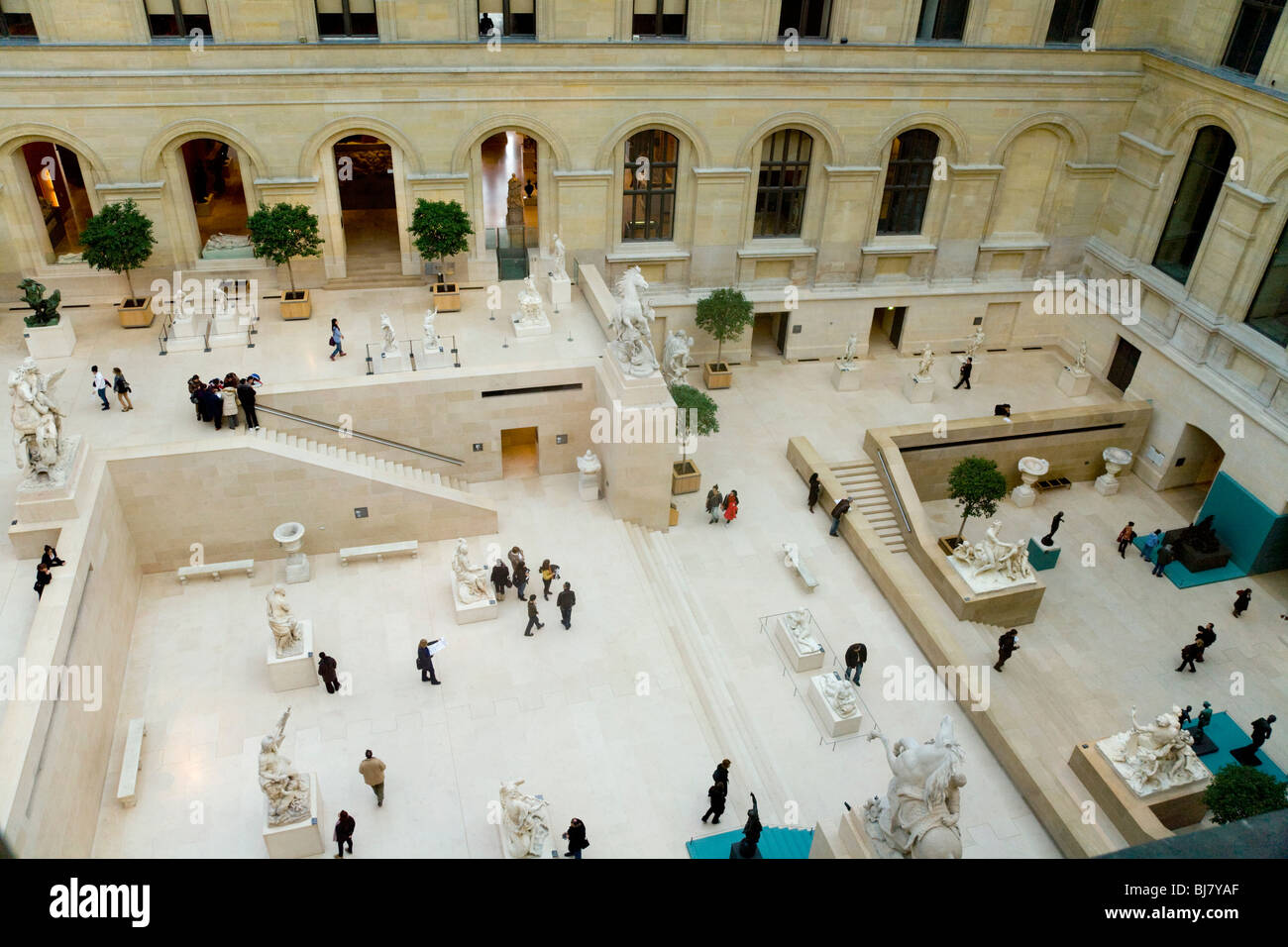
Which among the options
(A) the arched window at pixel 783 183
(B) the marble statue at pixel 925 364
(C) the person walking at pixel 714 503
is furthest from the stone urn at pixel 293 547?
(B) the marble statue at pixel 925 364

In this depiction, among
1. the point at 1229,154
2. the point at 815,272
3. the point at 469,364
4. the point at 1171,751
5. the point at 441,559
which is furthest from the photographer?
the point at 815,272

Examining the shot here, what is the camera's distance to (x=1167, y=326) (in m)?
30.7

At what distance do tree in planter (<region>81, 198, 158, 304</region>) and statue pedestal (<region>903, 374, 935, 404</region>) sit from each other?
23472mm

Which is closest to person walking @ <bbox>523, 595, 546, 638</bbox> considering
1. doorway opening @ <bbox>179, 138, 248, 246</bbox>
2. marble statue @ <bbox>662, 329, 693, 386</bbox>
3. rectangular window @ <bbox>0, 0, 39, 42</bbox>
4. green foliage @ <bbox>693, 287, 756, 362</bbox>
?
marble statue @ <bbox>662, 329, 693, 386</bbox>

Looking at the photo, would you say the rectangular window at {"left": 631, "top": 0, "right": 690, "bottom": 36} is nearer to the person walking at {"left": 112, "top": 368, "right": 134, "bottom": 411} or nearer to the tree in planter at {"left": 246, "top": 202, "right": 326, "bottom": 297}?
the tree in planter at {"left": 246, "top": 202, "right": 326, "bottom": 297}

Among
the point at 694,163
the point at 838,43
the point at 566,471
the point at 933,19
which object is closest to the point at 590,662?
the point at 566,471

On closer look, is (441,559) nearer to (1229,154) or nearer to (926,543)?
(926,543)

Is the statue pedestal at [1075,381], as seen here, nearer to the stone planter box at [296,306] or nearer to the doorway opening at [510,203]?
the doorway opening at [510,203]

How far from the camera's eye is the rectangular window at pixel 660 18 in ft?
93.8

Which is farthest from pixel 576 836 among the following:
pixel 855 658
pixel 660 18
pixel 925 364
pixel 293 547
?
pixel 660 18

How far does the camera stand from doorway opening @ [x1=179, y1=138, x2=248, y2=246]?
31.7 meters

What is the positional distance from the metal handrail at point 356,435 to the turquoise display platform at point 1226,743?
64.8ft

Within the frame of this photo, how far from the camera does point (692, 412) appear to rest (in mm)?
27016

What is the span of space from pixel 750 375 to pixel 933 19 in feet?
40.8
